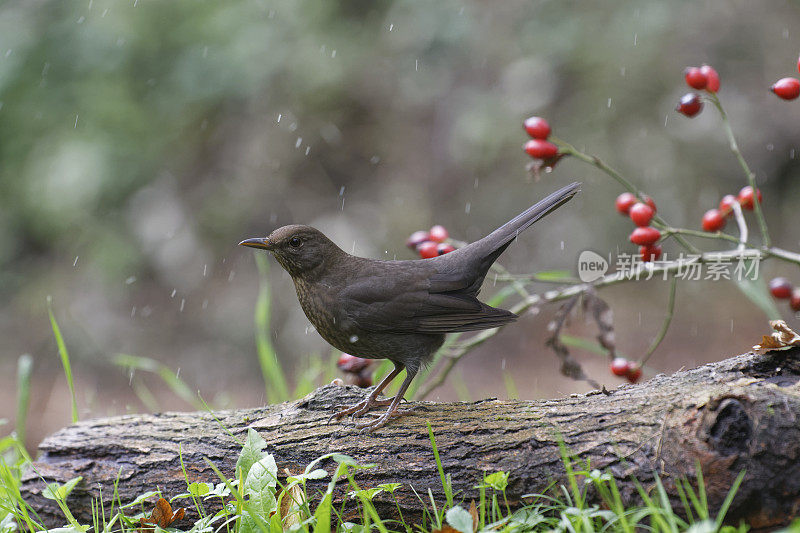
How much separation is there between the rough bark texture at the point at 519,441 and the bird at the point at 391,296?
0.24 metres

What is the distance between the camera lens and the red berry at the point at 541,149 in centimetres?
328

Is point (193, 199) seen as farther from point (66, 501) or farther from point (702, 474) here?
point (702, 474)

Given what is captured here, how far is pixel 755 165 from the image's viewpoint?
6059 mm

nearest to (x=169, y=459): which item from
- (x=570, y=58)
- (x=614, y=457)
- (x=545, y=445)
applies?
(x=545, y=445)

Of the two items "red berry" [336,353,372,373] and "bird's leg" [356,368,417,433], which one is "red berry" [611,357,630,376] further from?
"red berry" [336,353,372,373]

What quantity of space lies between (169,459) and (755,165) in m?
5.09

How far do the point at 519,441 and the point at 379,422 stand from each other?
0.61 metres

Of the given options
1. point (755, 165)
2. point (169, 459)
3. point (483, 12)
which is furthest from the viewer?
point (483, 12)

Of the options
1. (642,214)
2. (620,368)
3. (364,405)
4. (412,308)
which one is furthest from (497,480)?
(642,214)

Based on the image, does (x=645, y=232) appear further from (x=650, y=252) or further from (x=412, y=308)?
(x=412, y=308)

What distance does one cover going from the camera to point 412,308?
3273 millimetres

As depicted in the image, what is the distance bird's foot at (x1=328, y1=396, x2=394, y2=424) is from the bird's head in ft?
2.13

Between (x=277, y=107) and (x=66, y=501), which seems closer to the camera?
(x=66, y=501)

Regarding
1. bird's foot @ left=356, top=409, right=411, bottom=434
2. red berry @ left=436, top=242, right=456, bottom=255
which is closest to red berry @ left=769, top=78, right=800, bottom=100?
red berry @ left=436, top=242, right=456, bottom=255
